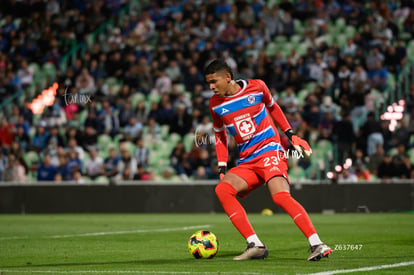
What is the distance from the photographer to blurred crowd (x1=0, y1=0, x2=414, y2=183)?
22.4 m

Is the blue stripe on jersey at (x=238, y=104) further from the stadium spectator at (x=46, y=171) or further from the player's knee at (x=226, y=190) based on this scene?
the stadium spectator at (x=46, y=171)

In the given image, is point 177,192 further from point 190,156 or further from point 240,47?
point 240,47

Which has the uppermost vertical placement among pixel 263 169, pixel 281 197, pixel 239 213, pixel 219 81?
pixel 219 81

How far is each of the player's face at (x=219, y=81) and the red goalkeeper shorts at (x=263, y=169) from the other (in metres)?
0.86

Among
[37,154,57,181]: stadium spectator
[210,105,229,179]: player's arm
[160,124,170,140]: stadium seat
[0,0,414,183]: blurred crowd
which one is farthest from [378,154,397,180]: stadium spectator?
[210,105,229,179]: player's arm

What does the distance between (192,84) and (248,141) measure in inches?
630

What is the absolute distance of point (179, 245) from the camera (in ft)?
38.4

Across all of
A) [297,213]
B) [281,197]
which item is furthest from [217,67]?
[297,213]

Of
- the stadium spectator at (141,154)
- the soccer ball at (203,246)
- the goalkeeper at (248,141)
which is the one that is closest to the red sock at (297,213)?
the goalkeeper at (248,141)

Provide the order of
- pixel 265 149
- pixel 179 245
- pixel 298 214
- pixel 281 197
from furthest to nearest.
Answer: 1. pixel 179 245
2. pixel 265 149
3. pixel 281 197
4. pixel 298 214

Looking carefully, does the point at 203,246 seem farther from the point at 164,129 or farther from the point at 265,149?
the point at 164,129

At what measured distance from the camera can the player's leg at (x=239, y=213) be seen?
29.9ft

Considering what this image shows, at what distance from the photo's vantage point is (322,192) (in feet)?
70.2

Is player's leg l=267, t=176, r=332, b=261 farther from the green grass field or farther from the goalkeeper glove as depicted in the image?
the goalkeeper glove
